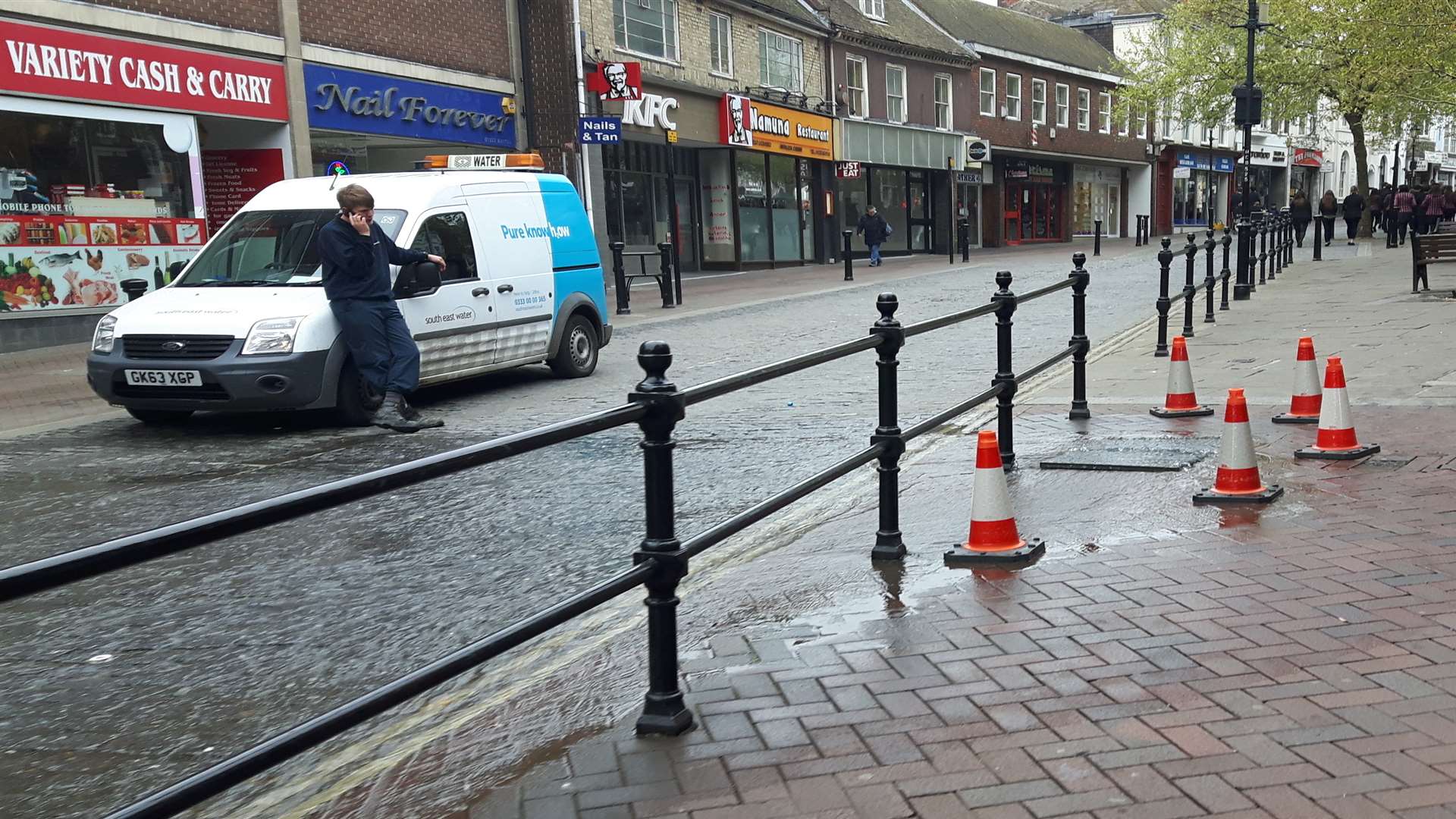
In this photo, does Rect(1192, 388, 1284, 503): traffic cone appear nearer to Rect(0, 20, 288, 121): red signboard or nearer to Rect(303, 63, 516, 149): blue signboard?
Rect(0, 20, 288, 121): red signboard

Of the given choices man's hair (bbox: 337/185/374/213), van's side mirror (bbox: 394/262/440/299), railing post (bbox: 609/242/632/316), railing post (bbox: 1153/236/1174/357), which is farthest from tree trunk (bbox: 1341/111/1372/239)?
man's hair (bbox: 337/185/374/213)

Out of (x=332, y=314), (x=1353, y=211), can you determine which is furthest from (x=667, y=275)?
(x=1353, y=211)

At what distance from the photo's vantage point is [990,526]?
5.11 meters

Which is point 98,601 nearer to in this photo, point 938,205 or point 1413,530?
point 1413,530

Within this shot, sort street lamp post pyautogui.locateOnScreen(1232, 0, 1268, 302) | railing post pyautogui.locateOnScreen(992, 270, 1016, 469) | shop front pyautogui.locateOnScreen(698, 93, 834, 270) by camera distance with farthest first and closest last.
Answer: shop front pyautogui.locateOnScreen(698, 93, 834, 270), street lamp post pyautogui.locateOnScreen(1232, 0, 1268, 302), railing post pyautogui.locateOnScreen(992, 270, 1016, 469)

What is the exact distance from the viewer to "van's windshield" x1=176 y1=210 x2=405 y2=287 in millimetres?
9898

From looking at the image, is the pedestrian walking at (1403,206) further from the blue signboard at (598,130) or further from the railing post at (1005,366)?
the railing post at (1005,366)

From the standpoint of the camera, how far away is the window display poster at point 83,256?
47.6 ft

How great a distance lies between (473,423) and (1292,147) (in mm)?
66163

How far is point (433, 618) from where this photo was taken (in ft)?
15.4

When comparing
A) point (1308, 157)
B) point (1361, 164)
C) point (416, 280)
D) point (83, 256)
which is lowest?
point (416, 280)

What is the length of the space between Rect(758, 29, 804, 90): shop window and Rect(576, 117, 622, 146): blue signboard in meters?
10.1

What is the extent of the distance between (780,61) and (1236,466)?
28.0m

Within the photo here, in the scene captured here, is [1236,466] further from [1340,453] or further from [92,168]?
[92,168]
